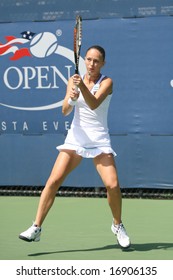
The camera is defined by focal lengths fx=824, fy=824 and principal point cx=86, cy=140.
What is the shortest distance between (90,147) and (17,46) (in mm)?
3675

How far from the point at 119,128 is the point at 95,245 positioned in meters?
3.04

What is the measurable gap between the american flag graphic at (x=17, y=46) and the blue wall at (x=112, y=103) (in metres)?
0.01

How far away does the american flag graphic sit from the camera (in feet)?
31.4

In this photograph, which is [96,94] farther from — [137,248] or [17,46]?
[17,46]

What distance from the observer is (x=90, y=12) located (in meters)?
9.31

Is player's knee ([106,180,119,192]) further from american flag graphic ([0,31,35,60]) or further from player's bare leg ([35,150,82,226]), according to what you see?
american flag graphic ([0,31,35,60])

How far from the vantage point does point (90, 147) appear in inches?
245

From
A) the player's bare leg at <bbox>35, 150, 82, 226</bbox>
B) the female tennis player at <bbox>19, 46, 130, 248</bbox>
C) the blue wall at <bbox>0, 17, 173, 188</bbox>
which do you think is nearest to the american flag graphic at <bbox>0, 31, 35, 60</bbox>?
the blue wall at <bbox>0, 17, 173, 188</bbox>

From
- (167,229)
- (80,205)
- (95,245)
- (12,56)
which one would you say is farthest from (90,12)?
(95,245)

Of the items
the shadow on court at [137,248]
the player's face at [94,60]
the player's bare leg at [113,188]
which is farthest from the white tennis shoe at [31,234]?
the player's face at [94,60]

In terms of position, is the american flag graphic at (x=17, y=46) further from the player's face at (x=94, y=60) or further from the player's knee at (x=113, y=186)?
the player's knee at (x=113, y=186)

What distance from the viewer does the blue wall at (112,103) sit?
30.1 feet

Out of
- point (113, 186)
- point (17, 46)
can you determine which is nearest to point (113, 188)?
point (113, 186)
